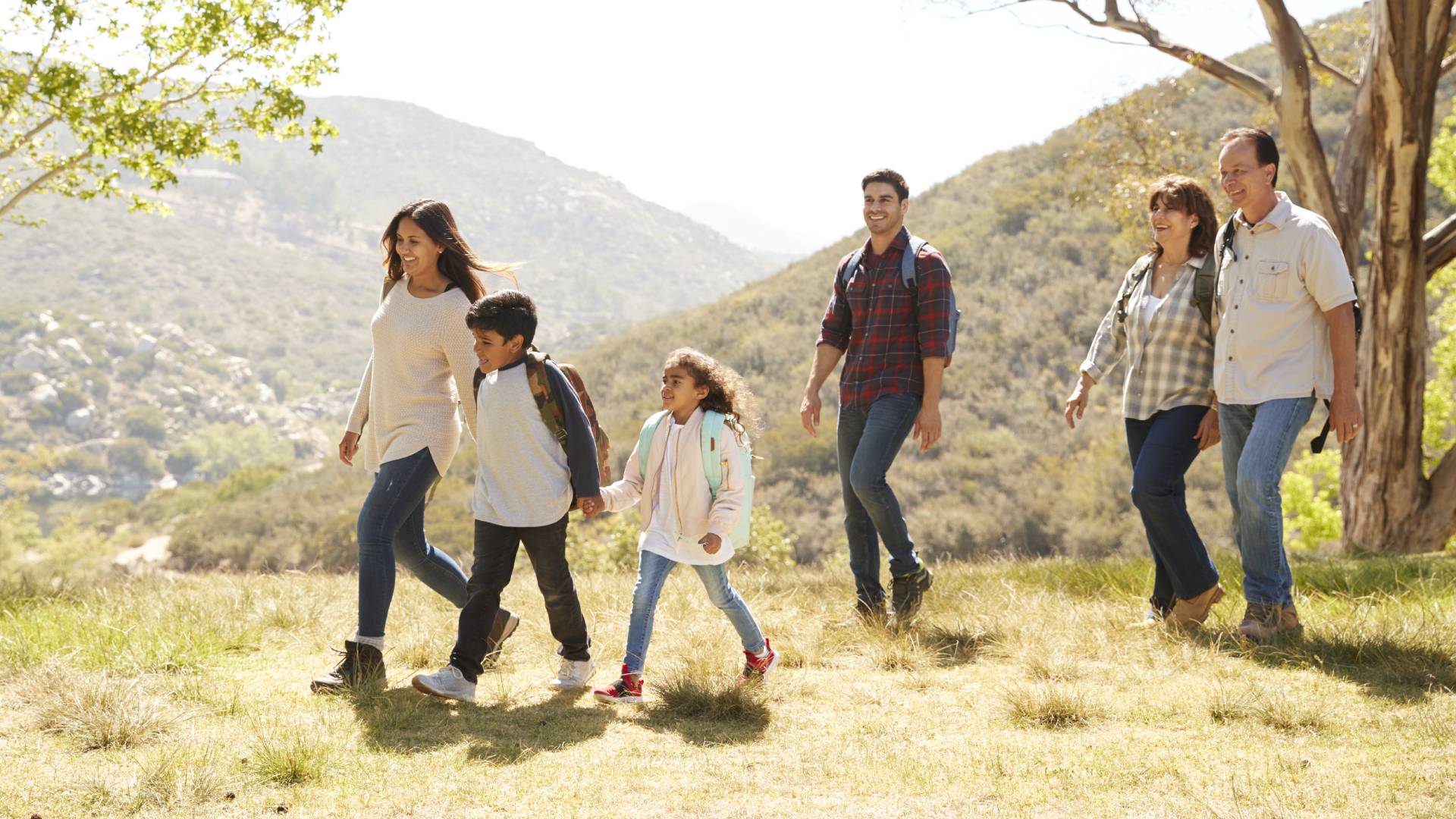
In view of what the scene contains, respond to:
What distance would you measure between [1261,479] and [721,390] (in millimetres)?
2146

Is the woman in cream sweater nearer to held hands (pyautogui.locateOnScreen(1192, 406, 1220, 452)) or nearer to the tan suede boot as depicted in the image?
held hands (pyautogui.locateOnScreen(1192, 406, 1220, 452))

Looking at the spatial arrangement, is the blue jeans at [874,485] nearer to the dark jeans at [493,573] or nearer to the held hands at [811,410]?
the held hands at [811,410]

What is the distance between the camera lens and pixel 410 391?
455 cm

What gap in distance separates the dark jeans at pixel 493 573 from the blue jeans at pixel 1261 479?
2.66 m

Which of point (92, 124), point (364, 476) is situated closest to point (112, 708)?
point (92, 124)

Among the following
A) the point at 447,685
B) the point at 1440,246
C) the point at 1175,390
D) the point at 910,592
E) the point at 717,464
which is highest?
the point at 1440,246

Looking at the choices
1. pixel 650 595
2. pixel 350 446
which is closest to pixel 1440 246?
pixel 650 595

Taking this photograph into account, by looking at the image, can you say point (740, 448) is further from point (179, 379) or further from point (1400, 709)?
point (179, 379)

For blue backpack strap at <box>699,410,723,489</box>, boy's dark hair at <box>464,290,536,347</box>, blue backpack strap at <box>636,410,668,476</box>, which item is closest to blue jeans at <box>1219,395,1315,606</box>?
blue backpack strap at <box>699,410,723,489</box>

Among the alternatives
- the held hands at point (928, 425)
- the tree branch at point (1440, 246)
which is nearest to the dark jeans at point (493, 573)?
the held hands at point (928, 425)

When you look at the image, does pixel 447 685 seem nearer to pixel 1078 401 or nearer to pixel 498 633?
pixel 498 633

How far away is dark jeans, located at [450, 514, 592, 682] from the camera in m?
4.23

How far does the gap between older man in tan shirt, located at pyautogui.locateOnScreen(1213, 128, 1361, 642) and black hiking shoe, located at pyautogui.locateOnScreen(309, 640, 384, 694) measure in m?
3.45

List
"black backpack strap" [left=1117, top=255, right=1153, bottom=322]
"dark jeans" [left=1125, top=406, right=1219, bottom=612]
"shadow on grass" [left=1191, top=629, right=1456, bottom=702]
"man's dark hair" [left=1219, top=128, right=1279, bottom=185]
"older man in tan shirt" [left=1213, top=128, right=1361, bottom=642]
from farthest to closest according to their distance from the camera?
"black backpack strap" [left=1117, top=255, right=1153, bottom=322], "dark jeans" [left=1125, top=406, right=1219, bottom=612], "man's dark hair" [left=1219, top=128, right=1279, bottom=185], "older man in tan shirt" [left=1213, top=128, right=1361, bottom=642], "shadow on grass" [left=1191, top=629, right=1456, bottom=702]
